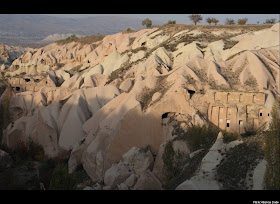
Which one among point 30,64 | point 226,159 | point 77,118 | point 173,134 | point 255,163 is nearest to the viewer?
point 255,163

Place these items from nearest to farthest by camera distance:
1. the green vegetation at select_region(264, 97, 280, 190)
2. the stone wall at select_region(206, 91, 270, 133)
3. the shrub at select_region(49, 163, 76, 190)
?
the green vegetation at select_region(264, 97, 280, 190) < the shrub at select_region(49, 163, 76, 190) < the stone wall at select_region(206, 91, 270, 133)

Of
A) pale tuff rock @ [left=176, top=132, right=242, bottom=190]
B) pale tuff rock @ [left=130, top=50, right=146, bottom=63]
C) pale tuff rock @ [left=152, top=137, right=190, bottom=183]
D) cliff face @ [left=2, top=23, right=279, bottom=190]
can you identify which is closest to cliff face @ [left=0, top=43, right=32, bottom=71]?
pale tuff rock @ [left=130, top=50, right=146, bottom=63]

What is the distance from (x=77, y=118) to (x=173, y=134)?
31.1 feet

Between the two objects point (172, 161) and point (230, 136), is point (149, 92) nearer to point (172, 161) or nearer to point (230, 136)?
point (172, 161)

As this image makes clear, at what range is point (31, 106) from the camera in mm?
31000

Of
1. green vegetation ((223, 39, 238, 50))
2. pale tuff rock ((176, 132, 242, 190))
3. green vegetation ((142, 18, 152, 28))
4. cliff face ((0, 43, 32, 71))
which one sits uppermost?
green vegetation ((223, 39, 238, 50))

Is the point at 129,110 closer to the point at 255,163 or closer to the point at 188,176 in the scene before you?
the point at 188,176

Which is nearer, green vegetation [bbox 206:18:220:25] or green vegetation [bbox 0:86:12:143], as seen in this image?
green vegetation [bbox 0:86:12:143]

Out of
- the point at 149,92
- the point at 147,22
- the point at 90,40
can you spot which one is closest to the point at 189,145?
the point at 149,92

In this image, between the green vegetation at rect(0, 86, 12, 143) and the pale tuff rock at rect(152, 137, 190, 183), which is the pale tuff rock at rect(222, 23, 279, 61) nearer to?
the pale tuff rock at rect(152, 137, 190, 183)

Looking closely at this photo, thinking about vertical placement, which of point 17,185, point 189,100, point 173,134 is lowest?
point 17,185

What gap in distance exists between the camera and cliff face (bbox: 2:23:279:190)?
2000cm

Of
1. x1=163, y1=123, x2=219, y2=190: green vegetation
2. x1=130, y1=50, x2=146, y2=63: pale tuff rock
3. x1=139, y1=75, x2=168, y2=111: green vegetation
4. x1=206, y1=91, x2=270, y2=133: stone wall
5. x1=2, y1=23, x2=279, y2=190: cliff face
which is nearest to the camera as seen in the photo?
x1=163, y1=123, x2=219, y2=190: green vegetation
